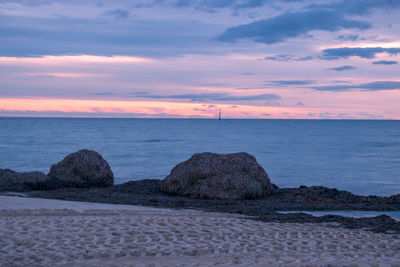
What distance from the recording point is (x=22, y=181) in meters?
12.6

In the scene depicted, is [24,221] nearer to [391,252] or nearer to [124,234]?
[124,234]

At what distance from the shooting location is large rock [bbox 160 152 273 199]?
470 inches

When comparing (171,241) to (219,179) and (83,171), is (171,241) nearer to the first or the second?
(219,179)

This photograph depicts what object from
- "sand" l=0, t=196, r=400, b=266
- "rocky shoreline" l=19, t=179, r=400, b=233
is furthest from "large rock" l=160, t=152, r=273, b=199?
"sand" l=0, t=196, r=400, b=266

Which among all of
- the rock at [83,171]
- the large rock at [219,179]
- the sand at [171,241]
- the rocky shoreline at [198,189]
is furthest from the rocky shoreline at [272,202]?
the sand at [171,241]

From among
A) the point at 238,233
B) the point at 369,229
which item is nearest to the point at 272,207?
the point at 369,229

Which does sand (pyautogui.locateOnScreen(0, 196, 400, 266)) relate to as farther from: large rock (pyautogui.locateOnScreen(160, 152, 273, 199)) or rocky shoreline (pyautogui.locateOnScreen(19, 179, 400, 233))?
large rock (pyautogui.locateOnScreen(160, 152, 273, 199))

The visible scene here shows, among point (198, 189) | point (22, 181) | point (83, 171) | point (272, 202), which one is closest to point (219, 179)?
point (198, 189)

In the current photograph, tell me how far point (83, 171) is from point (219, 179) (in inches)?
166

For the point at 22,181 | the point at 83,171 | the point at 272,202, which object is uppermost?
the point at 83,171

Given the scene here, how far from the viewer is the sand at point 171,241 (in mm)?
5680

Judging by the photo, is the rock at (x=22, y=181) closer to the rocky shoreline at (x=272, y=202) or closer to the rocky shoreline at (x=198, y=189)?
the rocky shoreline at (x=198, y=189)

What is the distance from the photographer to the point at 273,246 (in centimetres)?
659

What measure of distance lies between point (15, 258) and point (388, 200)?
9.81 metres
